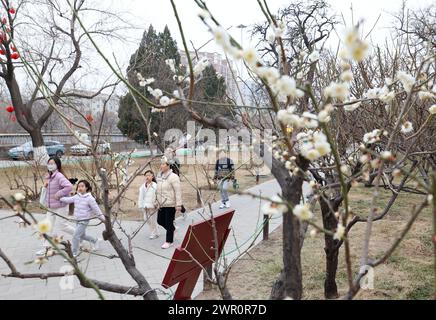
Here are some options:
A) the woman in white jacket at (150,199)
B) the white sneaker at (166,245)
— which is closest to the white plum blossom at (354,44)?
the white sneaker at (166,245)

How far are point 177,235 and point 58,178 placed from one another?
2298 mm

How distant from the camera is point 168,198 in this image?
583 centimetres

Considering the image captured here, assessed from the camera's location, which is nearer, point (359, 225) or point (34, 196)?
point (359, 225)

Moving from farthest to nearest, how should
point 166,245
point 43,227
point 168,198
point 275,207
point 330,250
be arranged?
point 168,198 → point 166,245 → point 330,250 → point 43,227 → point 275,207

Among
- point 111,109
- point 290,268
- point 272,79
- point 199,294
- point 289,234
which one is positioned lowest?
point 199,294

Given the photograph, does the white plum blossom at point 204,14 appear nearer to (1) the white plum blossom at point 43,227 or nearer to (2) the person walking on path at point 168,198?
(1) the white plum blossom at point 43,227

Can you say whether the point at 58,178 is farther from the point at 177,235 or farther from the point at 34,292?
the point at 177,235

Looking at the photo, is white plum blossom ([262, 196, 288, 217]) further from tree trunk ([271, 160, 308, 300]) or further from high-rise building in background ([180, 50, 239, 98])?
high-rise building in background ([180, 50, 239, 98])

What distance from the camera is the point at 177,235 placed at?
6.48 m

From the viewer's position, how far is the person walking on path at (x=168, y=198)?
229 inches

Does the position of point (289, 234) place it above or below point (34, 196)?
above

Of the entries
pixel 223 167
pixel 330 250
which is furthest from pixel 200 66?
pixel 223 167

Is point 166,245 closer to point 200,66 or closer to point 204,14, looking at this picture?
point 200,66
